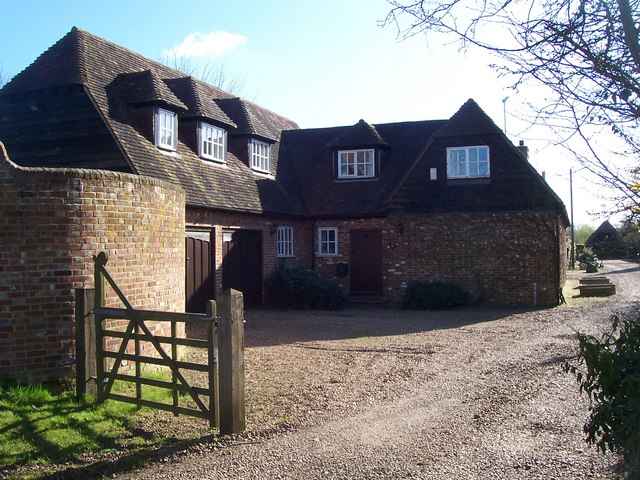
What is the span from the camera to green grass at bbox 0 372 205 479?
219 inches

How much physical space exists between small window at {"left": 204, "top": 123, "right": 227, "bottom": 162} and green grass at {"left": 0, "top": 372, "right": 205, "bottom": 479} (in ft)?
36.4

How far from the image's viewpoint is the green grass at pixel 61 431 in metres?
5.55

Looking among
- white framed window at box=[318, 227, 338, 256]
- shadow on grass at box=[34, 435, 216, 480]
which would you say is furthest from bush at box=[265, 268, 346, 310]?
shadow on grass at box=[34, 435, 216, 480]

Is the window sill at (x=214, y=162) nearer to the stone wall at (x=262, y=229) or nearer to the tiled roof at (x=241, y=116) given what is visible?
the stone wall at (x=262, y=229)

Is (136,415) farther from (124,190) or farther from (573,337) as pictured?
(573,337)

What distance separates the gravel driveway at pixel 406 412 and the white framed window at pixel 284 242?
24.1 feet

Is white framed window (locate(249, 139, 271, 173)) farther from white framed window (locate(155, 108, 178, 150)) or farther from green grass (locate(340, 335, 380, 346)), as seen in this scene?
green grass (locate(340, 335, 380, 346))

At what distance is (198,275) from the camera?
A: 15930 mm

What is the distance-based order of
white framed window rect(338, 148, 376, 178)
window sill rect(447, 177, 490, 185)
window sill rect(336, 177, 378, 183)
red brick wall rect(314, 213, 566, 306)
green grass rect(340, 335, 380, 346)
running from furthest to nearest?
1. white framed window rect(338, 148, 376, 178)
2. window sill rect(336, 177, 378, 183)
3. window sill rect(447, 177, 490, 185)
4. red brick wall rect(314, 213, 566, 306)
5. green grass rect(340, 335, 380, 346)

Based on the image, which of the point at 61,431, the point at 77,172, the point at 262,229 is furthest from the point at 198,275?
the point at 61,431

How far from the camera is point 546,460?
526cm

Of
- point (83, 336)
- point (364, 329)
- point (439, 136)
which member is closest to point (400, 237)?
point (439, 136)

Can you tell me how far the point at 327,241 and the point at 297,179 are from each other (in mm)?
3033

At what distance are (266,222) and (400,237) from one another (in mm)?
4427
